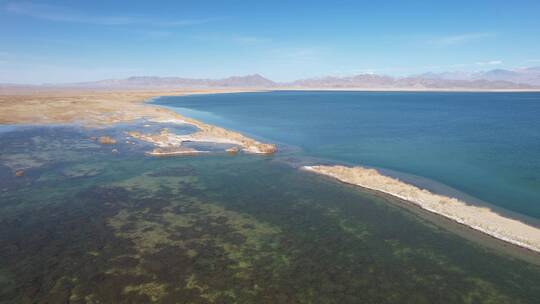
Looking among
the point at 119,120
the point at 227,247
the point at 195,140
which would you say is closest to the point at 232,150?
the point at 195,140

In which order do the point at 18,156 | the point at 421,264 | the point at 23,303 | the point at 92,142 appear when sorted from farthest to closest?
the point at 92,142
the point at 18,156
the point at 421,264
the point at 23,303

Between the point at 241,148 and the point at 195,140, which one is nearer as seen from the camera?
the point at 241,148

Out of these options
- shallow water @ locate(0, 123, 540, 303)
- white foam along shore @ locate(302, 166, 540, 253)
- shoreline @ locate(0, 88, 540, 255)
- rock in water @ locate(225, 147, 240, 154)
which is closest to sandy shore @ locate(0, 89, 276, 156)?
shoreline @ locate(0, 88, 540, 255)

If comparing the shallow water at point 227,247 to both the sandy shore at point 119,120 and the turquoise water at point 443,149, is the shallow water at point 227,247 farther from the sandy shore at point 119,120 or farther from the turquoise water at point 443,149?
the sandy shore at point 119,120

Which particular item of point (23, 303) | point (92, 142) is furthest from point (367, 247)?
point (92, 142)

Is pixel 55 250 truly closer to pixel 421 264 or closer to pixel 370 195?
pixel 421 264

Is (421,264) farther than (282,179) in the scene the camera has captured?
No

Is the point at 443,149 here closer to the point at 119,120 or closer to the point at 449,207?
the point at 449,207
